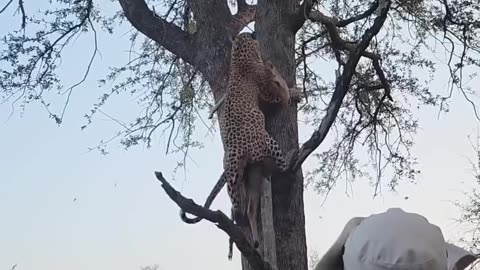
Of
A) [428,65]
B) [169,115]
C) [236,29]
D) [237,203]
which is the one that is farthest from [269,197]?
[428,65]

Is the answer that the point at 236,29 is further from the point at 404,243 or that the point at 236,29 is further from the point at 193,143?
the point at 404,243

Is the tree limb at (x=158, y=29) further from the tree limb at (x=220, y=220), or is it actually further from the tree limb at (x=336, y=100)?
the tree limb at (x=220, y=220)

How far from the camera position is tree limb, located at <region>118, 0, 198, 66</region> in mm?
3727

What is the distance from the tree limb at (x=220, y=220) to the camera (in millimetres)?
2131

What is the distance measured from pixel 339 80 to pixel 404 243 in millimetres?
1928

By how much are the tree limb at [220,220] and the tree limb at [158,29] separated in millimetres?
1382

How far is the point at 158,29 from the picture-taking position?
148 inches

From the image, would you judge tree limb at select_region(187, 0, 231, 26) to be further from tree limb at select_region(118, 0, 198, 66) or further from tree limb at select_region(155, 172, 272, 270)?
tree limb at select_region(155, 172, 272, 270)

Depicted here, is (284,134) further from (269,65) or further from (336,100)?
(336,100)

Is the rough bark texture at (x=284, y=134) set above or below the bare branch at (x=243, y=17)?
below

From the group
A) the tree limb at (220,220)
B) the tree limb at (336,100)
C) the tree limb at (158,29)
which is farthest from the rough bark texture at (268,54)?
the tree limb at (220,220)

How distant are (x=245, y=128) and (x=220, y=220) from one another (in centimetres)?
78

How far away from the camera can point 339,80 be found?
3.00 metres

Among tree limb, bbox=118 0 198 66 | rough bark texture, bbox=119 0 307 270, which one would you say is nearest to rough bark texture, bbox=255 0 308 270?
rough bark texture, bbox=119 0 307 270
